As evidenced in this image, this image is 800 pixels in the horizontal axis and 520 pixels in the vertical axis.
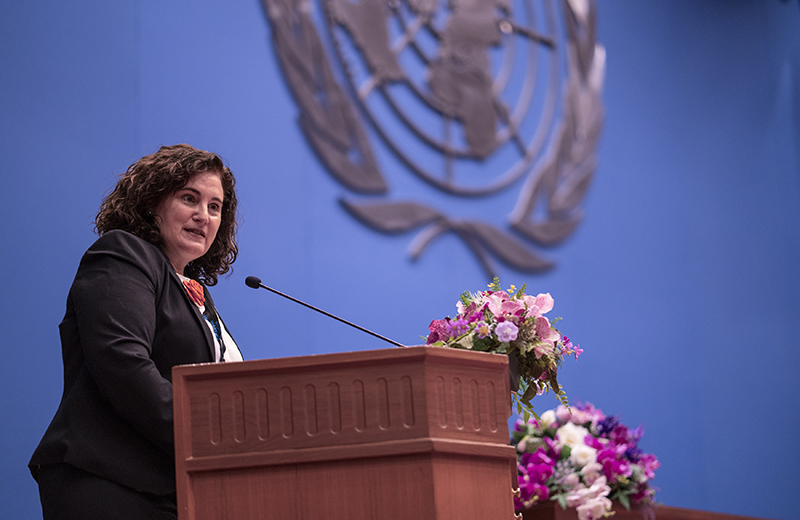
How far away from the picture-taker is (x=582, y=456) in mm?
3068

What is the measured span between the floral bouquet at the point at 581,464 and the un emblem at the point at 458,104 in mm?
1108

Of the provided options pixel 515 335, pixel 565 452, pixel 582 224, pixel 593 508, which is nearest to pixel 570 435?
pixel 565 452

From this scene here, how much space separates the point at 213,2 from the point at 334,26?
1.81 feet

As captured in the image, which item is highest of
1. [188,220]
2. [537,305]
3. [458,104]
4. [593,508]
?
[458,104]

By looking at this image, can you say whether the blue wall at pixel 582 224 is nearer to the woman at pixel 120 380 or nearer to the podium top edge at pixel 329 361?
the woman at pixel 120 380

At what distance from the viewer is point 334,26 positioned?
3.85m

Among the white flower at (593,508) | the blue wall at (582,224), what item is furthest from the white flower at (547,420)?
the blue wall at (582,224)

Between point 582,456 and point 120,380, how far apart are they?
1889 mm

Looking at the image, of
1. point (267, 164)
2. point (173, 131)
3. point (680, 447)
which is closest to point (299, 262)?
point (267, 164)

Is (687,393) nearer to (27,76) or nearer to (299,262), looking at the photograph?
(299,262)

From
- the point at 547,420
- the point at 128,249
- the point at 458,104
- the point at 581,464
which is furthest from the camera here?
the point at 458,104

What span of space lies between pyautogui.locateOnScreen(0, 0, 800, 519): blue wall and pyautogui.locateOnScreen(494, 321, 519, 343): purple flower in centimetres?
171

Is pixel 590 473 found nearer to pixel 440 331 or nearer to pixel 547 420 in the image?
pixel 547 420

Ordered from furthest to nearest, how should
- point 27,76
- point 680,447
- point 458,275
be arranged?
point 680,447
point 458,275
point 27,76
